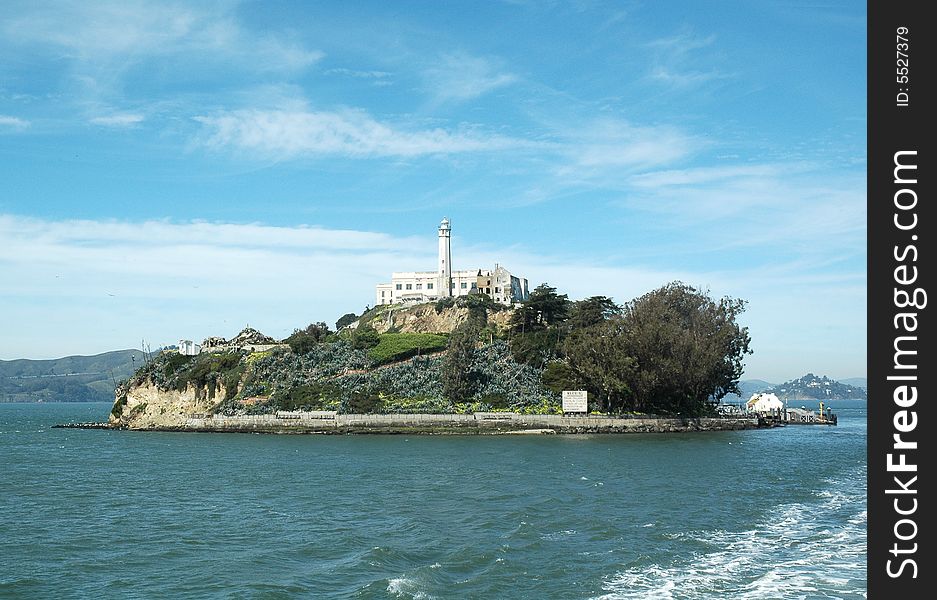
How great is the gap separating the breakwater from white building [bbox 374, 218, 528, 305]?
4357 cm

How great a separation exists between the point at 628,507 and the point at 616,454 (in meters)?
23.8

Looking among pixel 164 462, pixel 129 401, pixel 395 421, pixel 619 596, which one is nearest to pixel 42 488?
pixel 164 462

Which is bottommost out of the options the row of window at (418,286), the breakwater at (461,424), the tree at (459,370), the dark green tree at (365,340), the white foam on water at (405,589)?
the breakwater at (461,424)

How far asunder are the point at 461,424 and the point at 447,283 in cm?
5002

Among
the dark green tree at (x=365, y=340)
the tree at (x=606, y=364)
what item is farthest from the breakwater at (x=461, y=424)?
the dark green tree at (x=365, y=340)

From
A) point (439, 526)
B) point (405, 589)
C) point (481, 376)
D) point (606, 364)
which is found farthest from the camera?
point (481, 376)

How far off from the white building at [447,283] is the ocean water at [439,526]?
226ft

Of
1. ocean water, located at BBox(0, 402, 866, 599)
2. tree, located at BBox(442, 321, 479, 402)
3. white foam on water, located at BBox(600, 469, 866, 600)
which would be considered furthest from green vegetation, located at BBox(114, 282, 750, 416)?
white foam on water, located at BBox(600, 469, 866, 600)

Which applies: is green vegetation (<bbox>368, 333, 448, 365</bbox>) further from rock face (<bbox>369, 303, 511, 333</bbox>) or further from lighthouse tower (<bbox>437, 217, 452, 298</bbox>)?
lighthouse tower (<bbox>437, 217, 452, 298</bbox>)

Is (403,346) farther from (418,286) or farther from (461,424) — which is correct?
(418,286)

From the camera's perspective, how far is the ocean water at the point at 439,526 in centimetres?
2297

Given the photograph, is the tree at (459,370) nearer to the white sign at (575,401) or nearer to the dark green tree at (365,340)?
the white sign at (575,401)

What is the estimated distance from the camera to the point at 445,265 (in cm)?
12875

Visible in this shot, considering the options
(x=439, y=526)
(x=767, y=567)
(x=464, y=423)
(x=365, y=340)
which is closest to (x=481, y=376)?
(x=464, y=423)
